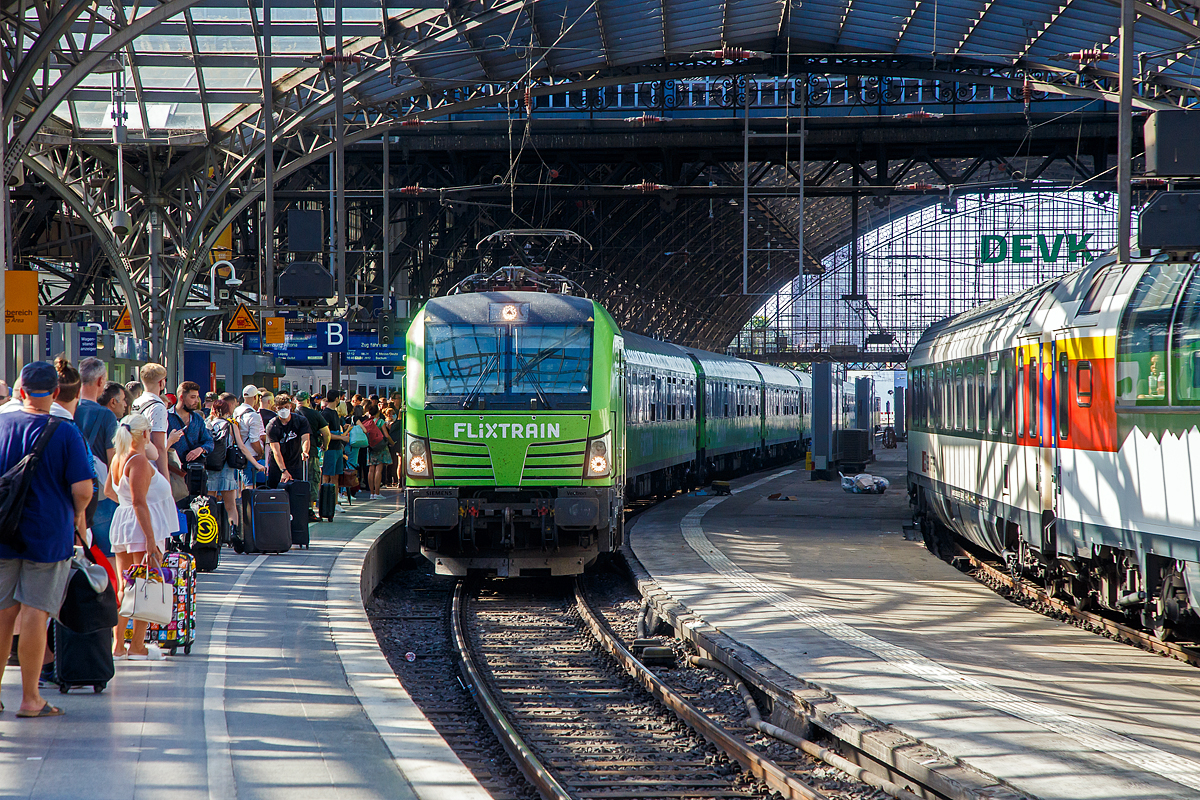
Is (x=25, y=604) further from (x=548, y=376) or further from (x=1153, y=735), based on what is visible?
(x=548, y=376)

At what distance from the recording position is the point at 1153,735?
7.12 meters

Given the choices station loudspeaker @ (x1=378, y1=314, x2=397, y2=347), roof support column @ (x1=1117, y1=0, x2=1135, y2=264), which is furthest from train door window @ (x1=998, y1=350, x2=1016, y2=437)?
station loudspeaker @ (x1=378, y1=314, x2=397, y2=347)

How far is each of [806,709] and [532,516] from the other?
20.5ft

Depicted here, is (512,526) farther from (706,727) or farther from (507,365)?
(706,727)

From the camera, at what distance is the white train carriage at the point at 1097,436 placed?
29.7 ft

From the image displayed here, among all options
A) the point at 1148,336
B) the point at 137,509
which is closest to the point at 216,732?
the point at 137,509

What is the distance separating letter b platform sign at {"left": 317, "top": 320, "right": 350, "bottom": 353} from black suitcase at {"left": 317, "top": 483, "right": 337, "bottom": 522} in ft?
30.9

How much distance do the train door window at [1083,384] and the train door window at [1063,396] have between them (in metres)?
0.24

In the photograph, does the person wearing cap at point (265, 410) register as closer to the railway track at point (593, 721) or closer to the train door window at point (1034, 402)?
the railway track at point (593, 721)

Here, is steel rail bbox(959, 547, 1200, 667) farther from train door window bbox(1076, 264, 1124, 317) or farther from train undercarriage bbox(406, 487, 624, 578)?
train undercarriage bbox(406, 487, 624, 578)

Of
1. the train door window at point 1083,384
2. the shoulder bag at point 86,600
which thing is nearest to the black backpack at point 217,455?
the shoulder bag at point 86,600

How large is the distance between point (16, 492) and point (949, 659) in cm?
623

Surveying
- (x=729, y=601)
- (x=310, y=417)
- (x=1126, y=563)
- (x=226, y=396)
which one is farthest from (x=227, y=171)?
(x=1126, y=563)

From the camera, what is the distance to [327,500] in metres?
18.4
